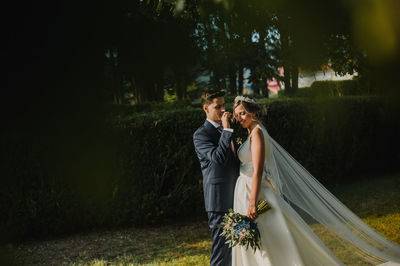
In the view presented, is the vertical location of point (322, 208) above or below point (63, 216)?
above

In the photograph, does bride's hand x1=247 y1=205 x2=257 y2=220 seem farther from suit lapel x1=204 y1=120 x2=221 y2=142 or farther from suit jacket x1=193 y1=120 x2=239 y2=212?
suit lapel x1=204 y1=120 x2=221 y2=142

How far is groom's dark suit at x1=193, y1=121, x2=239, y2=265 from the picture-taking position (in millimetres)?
3684

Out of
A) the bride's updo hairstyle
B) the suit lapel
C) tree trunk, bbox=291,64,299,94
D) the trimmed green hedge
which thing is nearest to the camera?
tree trunk, bbox=291,64,299,94

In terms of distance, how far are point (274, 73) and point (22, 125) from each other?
722 mm

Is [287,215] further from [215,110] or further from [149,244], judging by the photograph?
[149,244]

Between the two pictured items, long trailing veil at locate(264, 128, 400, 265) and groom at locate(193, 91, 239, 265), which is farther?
long trailing veil at locate(264, 128, 400, 265)

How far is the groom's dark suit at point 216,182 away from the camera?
3.68 m

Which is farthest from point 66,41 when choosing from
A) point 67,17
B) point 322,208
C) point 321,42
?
point 322,208

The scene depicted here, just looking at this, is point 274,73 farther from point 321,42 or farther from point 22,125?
point 22,125

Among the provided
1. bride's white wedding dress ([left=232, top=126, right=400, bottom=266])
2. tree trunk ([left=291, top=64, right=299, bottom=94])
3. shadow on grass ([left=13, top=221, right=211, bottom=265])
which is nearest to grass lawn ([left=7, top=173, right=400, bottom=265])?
shadow on grass ([left=13, top=221, right=211, bottom=265])

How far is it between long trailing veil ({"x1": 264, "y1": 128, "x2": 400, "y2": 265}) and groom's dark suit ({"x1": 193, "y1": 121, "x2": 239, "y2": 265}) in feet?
1.69

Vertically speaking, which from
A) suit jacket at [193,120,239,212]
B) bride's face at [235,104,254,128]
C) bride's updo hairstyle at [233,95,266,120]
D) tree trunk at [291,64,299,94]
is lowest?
suit jacket at [193,120,239,212]

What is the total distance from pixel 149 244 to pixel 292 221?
2823mm

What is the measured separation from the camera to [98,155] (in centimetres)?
68
